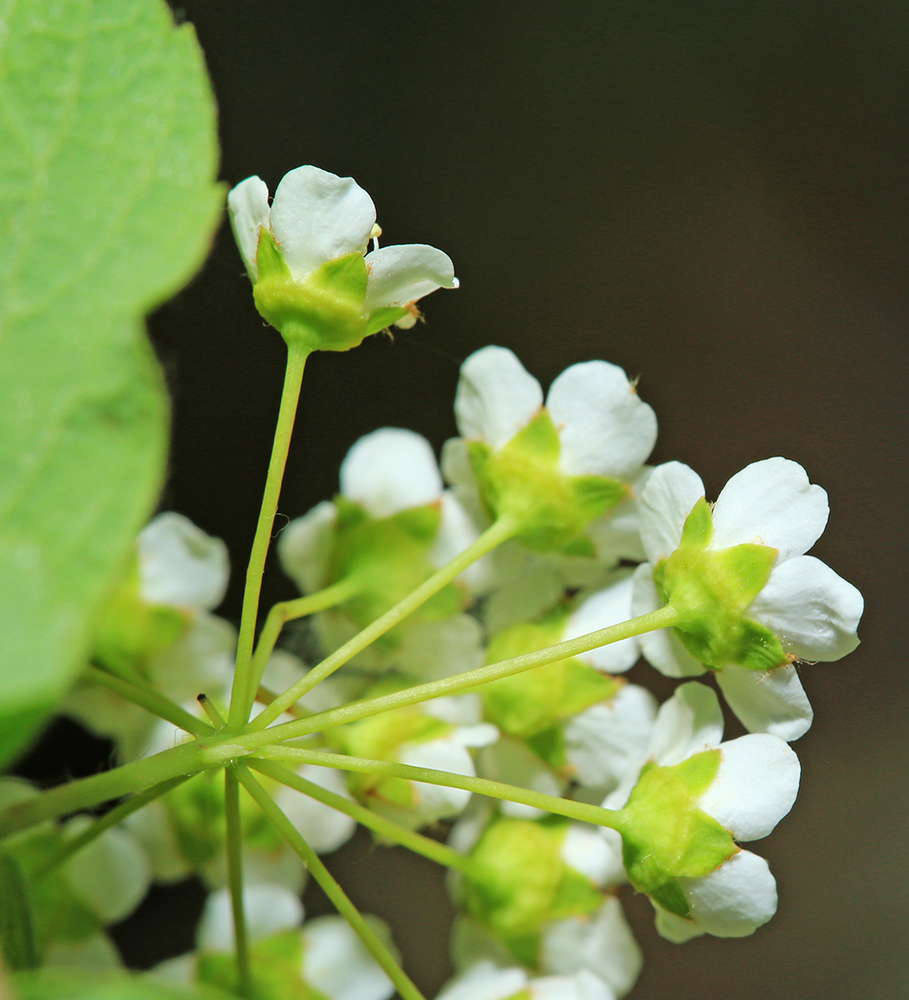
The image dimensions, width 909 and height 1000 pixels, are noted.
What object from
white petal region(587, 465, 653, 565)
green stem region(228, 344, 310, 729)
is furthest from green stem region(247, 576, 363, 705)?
white petal region(587, 465, 653, 565)

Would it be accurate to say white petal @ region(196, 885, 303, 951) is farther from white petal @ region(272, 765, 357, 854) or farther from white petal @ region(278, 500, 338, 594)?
white petal @ region(278, 500, 338, 594)

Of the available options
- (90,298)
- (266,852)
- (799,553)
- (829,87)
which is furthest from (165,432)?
(829,87)

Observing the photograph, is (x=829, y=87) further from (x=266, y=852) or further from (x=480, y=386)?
(x=266, y=852)

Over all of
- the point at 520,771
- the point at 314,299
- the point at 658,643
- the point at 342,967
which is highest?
the point at 314,299

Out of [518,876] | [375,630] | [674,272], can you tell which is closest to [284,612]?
[375,630]

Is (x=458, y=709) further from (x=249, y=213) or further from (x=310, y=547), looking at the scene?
(x=249, y=213)

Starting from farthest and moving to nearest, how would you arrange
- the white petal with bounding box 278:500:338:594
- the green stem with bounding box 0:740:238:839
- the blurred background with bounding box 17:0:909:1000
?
the blurred background with bounding box 17:0:909:1000 < the white petal with bounding box 278:500:338:594 < the green stem with bounding box 0:740:238:839

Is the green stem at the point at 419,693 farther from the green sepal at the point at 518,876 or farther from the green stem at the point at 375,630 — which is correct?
the green sepal at the point at 518,876
